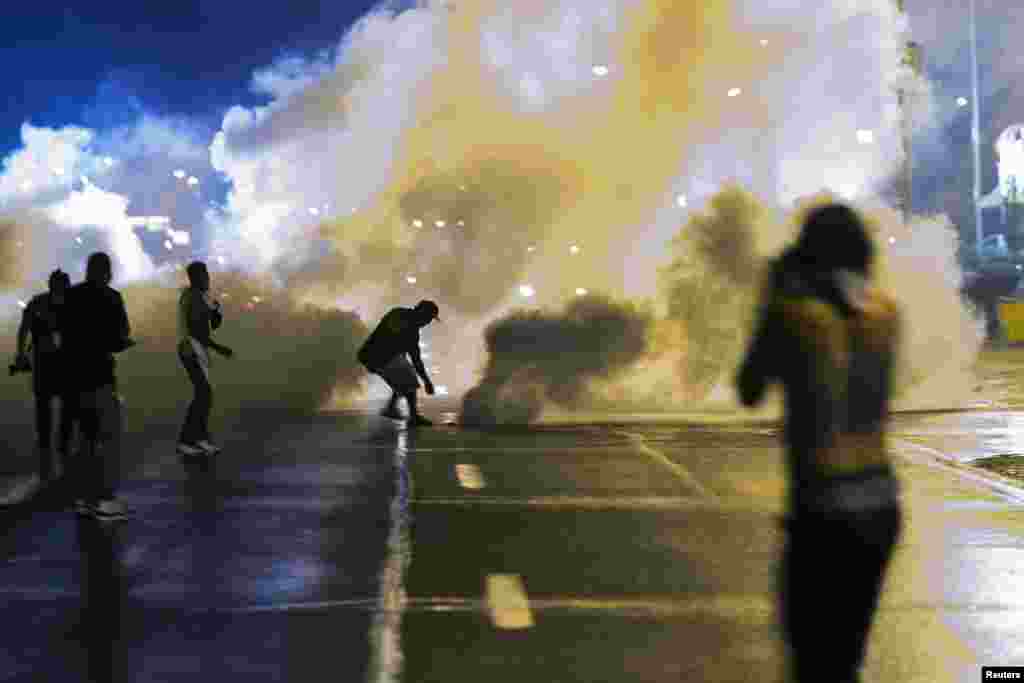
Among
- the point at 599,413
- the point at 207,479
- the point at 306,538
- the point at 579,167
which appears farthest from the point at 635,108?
the point at 306,538

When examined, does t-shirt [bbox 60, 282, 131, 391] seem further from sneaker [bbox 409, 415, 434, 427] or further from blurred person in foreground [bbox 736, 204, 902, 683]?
sneaker [bbox 409, 415, 434, 427]

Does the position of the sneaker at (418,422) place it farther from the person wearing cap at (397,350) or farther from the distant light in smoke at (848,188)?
the distant light in smoke at (848,188)

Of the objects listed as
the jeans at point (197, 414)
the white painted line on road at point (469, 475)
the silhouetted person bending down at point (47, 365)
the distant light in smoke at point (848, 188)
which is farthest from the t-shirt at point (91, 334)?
the distant light in smoke at point (848, 188)

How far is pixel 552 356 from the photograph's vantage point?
2359cm

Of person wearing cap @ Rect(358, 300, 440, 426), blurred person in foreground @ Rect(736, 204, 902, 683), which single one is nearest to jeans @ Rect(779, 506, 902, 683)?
blurred person in foreground @ Rect(736, 204, 902, 683)

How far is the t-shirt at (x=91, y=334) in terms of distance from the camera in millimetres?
11906

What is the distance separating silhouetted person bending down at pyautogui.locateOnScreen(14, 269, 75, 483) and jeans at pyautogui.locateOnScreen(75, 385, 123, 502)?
2895mm

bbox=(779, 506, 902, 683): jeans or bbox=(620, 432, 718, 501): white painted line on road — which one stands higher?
bbox=(779, 506, 902, 683): jeans

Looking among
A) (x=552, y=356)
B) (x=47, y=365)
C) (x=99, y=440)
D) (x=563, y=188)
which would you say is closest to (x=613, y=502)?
(x=99, y=440)

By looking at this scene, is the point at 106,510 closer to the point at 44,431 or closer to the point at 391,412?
the point at 44,431

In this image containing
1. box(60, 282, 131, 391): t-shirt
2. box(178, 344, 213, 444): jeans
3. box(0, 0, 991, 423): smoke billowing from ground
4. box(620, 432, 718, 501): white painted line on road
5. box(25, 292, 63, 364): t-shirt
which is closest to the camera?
box(60, 282, 131, 391): t-shirt

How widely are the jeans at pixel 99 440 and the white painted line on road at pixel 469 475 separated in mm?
2969

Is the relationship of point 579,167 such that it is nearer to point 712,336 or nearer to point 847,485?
point 712,336

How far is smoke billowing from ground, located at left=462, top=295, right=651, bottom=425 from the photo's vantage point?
22.0 meters
